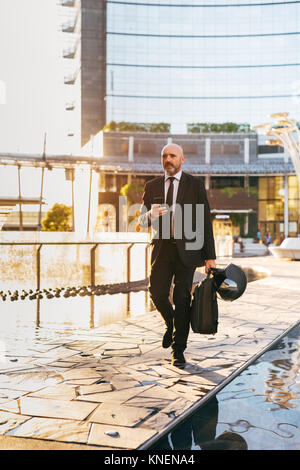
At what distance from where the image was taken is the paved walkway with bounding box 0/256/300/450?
106 inches

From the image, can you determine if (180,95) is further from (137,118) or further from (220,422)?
(220,422)

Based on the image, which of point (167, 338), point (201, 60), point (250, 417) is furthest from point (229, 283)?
point (201, 60)

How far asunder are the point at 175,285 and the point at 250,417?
139 cm

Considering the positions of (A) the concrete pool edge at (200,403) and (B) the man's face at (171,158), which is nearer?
(A) the concrete pool edge at (200,403)

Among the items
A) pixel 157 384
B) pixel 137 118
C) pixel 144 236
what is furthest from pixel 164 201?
pixel 137 118

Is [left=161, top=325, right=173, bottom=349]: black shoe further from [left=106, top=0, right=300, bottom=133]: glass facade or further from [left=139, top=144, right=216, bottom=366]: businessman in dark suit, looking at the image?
[left=106, top=0, right=300, bottom=133]: glass facade

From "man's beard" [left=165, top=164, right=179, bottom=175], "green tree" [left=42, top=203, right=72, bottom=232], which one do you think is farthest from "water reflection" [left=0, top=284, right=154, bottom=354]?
"green tree" [left=42, top=203, right=72, bottom=232]

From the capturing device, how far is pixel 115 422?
2.86 metres

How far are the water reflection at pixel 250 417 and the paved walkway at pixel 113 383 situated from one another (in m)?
0.08

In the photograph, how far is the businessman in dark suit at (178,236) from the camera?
4094mm

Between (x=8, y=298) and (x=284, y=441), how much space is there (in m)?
7.34

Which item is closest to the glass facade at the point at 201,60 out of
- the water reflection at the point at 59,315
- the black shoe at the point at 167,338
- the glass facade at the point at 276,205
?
the glass facade at the point at 276,205

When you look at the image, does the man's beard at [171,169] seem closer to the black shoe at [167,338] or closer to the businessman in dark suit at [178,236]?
the businessman in dark suit at [178,236]

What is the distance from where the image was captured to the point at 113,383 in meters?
3.64
